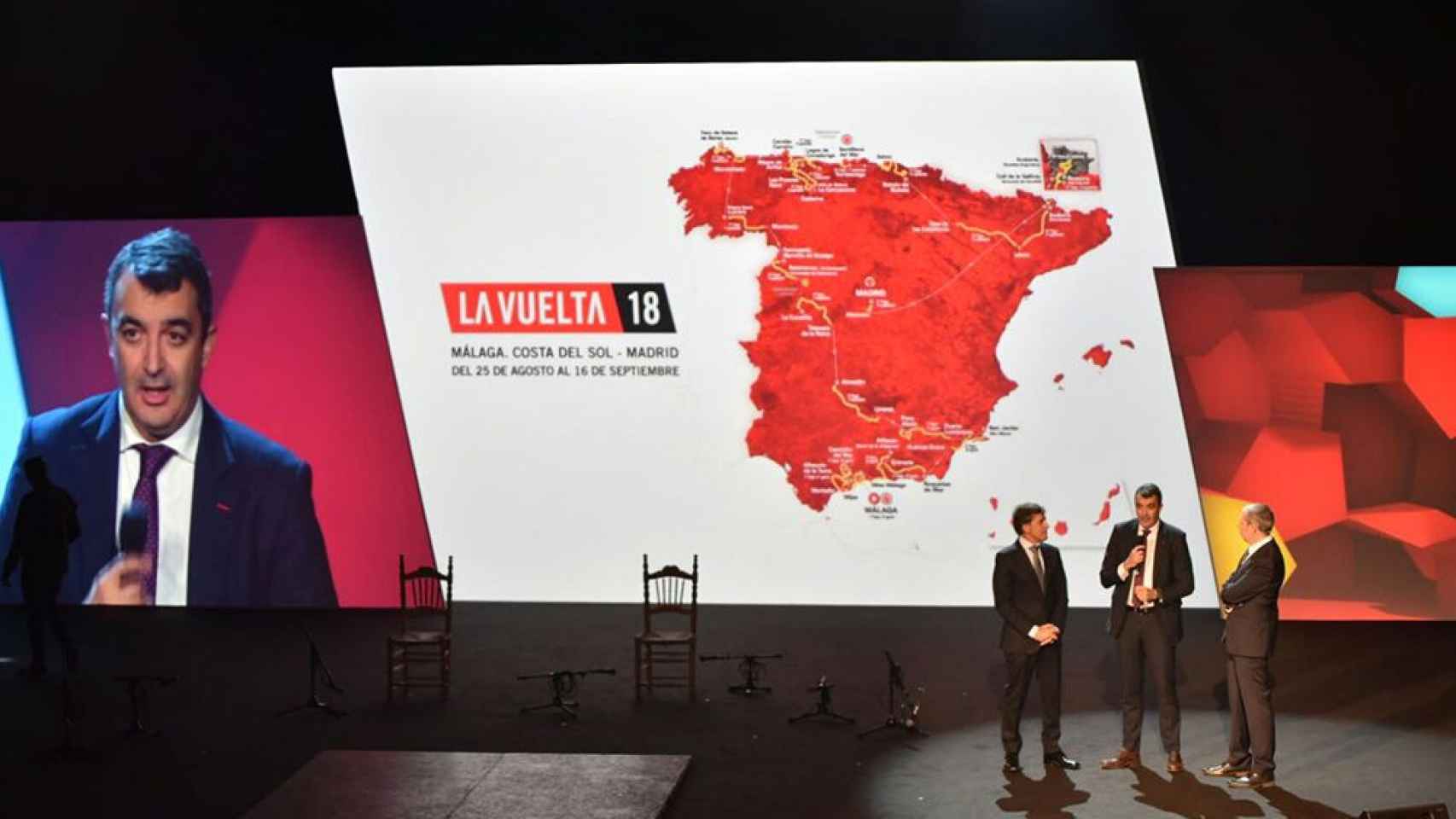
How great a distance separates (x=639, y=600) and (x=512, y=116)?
327 cm

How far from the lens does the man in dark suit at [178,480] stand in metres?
10.3

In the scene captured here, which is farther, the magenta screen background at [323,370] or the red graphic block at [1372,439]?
the magenta screen background at [323,370]

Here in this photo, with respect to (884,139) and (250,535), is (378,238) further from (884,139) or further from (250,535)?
(884,139)

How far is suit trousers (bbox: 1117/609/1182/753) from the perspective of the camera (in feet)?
21.7

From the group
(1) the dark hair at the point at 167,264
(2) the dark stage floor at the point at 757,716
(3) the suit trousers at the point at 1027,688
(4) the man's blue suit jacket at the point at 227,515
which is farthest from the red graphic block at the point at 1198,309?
(1) the dark hair at the point at 167,264

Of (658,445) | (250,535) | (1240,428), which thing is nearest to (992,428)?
(1240,428)

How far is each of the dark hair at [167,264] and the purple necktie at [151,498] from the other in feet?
2.98

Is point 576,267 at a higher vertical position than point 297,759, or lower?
higher

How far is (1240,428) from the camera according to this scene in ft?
32.2

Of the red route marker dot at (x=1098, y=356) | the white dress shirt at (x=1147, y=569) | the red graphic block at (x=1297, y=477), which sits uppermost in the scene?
the red route marker dot at (x=1098, y=356)

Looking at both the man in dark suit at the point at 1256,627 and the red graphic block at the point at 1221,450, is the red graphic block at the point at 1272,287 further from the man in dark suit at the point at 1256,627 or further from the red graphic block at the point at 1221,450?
the man in dark suit at the point at 1256,627

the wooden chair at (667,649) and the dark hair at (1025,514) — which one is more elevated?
the dark hair at (1025,514)

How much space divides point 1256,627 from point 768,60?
16.8 feet

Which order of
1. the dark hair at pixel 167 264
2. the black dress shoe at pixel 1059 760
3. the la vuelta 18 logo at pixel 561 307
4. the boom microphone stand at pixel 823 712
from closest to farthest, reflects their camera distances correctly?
the black dress shoe at pixel 1059 760
the boom microphone stand at pixel 823 712
the la vuelta 18 logo at pixel 561 307
the dark hair at pixel 167 264
